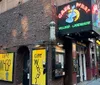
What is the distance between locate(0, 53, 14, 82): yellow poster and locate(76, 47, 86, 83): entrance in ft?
14.6

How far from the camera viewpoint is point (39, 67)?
12.4m

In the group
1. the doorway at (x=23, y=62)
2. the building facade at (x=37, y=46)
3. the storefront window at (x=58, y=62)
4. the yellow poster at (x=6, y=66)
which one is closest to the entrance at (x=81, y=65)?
the building facade at (x=37, y=46)

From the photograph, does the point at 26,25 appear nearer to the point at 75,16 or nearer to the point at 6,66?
the point at 6,66

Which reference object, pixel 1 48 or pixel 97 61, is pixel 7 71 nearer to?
pixel 1 48

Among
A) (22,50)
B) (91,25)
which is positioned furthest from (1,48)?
(91,25)

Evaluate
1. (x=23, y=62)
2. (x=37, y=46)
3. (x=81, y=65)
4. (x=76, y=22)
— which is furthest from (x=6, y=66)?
(x=76, y=22)

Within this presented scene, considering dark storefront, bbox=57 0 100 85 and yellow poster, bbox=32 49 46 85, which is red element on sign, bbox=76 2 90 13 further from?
yellow poster, bbox=32 49 46 85

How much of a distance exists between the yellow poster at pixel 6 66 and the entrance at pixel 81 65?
14.6 ft

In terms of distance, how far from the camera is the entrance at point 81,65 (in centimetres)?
1494

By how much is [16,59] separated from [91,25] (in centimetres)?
553

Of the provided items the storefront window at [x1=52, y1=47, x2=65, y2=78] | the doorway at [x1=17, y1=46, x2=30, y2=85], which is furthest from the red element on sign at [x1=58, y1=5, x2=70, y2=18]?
the doorway at [x1=17, y1=46, x2=30, y2=85]

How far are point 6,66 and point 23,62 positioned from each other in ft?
3.91

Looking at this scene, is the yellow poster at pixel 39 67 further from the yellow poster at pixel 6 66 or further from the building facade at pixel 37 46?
the yellow poster at pixel 6 66

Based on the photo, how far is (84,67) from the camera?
1612cm
